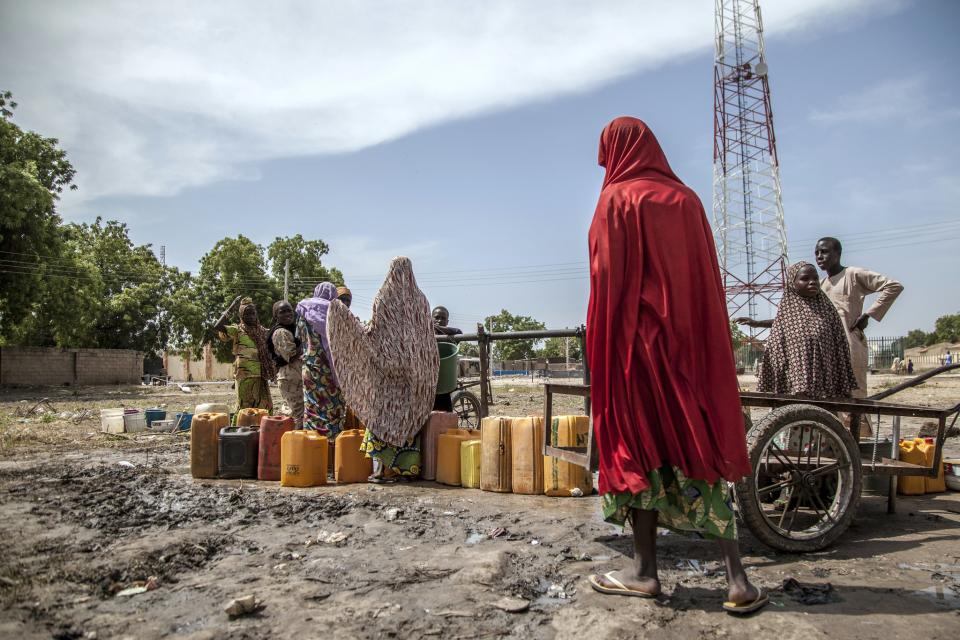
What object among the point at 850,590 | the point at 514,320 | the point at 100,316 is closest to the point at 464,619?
the point at 850,590

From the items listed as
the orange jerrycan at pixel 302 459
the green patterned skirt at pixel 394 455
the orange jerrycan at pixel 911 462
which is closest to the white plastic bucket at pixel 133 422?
the orange jerrycan at pixel 302 459

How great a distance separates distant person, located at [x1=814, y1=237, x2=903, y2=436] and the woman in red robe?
323 centimetres

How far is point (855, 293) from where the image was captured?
5.62m

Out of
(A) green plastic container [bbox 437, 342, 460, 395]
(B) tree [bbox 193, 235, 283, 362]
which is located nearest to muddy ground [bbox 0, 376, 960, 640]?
Answer: (A) green plastic container [bbox 437, 342, 460, 395]

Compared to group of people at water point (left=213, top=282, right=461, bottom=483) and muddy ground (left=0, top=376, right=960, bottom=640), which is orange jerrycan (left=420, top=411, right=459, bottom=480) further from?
muddy ground (left=0, top=376, right=960, bottom=640)

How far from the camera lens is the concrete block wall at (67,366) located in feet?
89.4

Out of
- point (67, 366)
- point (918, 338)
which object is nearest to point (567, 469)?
point (67, 366)

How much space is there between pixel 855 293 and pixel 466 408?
4.94 m

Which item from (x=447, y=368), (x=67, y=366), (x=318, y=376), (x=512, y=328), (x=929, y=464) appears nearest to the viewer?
(x=929, y=464)

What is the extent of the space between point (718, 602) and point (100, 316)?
3962 cm

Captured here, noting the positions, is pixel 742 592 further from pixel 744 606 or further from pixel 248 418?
pixel 248 418

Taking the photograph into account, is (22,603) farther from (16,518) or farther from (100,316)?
(100,316)

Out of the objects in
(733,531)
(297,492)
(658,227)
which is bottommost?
(297,492)

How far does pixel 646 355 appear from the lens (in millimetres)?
2727
